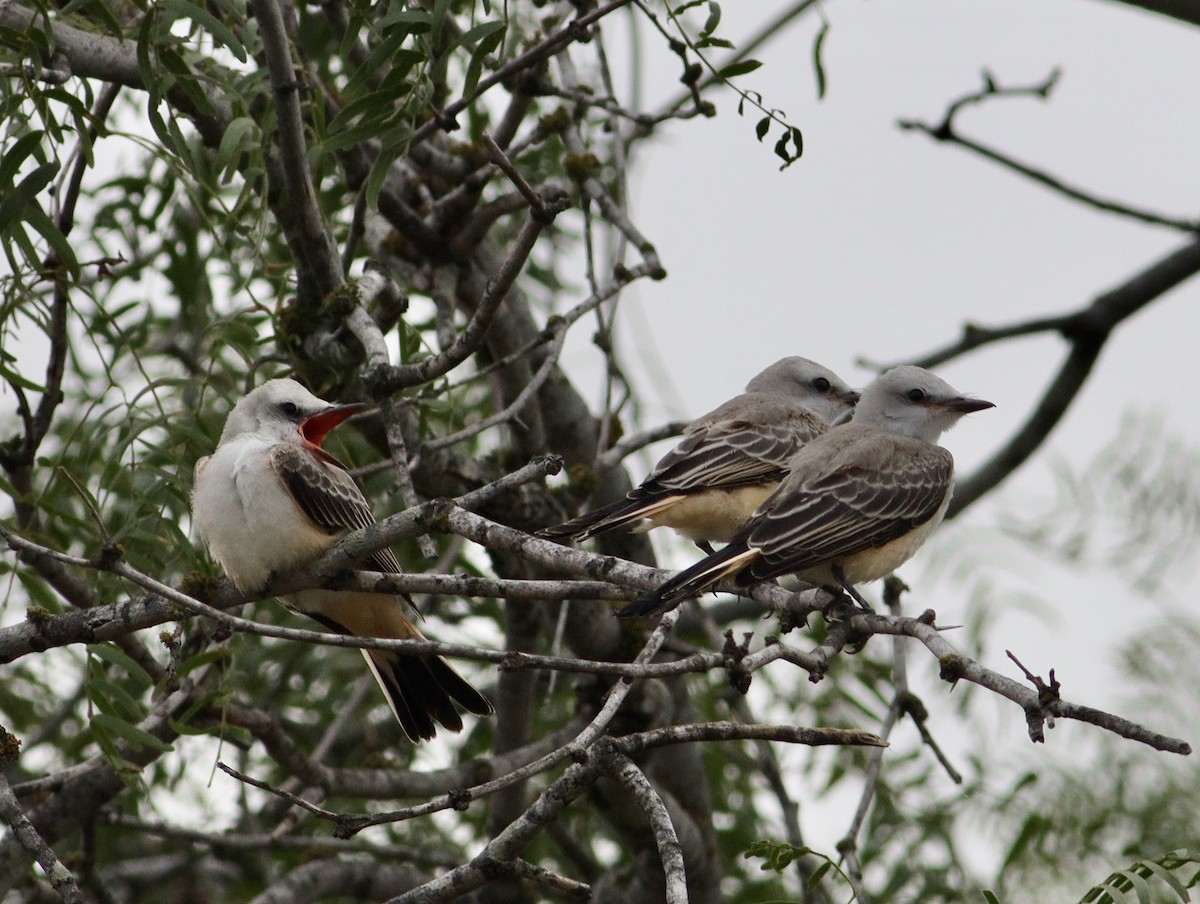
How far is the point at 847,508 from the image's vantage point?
5.03 metres

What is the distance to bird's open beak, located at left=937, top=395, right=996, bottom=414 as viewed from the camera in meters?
6.05

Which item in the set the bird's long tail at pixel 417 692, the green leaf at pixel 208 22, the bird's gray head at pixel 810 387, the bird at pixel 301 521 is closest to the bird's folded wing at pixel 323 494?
the bird at pixel 301 521

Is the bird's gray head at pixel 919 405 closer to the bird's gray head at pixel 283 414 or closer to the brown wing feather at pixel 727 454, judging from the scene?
the brown wing feather at pixel 727 454

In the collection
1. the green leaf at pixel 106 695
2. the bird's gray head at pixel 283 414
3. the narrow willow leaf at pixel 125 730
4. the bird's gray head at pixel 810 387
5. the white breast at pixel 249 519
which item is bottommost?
the narrow willow leaf at pixel 125 730

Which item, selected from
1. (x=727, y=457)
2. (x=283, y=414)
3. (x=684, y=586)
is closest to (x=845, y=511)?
(x=727, y=457)

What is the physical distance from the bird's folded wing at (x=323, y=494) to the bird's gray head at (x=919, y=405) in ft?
7.99

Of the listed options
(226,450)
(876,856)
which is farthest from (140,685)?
(876,856)

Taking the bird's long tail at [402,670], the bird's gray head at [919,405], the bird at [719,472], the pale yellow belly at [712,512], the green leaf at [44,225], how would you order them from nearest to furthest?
the green leaf at [44,225], the bird's long tail at [402,670], the bird at [719,472], the pale yellow belly at [712,512], the bird's gray head at [919,405]

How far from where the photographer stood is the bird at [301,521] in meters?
4.39

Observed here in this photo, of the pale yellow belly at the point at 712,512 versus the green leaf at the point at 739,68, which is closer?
the green leaf at the point at 739,68

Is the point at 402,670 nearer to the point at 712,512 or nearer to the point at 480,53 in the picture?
the point at 712,512

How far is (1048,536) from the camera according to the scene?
693 cm

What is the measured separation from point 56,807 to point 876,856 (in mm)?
3244

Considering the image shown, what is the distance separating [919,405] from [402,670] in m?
2.52
